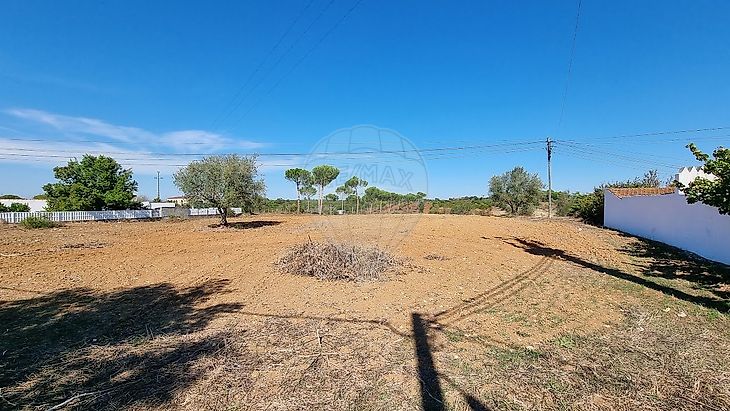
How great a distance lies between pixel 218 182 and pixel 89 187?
18876mm

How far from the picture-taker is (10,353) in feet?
13.5

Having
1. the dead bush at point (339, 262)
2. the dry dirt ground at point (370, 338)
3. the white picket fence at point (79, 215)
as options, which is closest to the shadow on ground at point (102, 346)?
the dry dirt ground at point (370, 338)

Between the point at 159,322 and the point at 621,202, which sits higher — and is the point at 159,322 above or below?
below

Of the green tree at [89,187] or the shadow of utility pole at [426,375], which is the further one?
the green tree at [89,187]

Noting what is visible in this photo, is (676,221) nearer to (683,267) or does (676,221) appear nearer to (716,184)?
(683,267)

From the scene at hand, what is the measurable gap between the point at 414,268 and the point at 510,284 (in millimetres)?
2469

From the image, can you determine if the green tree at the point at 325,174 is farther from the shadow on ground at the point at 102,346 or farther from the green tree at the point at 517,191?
the green tree at the point at 517,191

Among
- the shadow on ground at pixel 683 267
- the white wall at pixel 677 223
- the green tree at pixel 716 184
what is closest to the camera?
the green tree at pixel 716 184

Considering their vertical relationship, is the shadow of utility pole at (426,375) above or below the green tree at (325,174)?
below

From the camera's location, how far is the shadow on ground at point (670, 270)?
6.50m

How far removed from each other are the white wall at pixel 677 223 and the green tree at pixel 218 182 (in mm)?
21080

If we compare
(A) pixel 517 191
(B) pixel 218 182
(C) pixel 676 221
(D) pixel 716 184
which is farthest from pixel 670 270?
(A) pixel 517 191

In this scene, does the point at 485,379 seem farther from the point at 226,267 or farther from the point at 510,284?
the point at 226,267

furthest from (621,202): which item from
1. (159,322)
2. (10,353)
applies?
(10,353)
